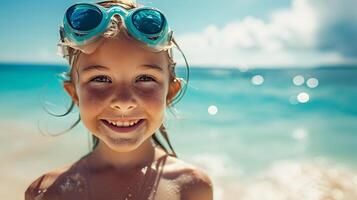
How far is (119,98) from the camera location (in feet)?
8.54

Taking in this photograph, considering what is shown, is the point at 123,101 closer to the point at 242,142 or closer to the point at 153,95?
the point at 153,95

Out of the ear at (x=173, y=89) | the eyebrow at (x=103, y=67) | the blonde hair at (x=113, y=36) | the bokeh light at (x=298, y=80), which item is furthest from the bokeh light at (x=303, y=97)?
the eyebrow at (x=103, y=67)

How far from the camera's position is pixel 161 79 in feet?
9.05

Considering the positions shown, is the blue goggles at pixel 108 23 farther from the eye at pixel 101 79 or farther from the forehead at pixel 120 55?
the eye at pixel 101 79

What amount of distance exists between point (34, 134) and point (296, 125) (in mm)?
4290

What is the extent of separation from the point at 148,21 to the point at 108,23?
20 centimetres

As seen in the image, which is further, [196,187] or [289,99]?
[289,99]

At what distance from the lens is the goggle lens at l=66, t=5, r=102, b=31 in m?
2.73

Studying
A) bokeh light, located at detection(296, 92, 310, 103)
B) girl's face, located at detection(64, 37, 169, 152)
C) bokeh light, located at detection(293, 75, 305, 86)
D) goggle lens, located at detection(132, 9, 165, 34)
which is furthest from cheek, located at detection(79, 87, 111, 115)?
bokeh light, located at detection(293, 75, 305, 86)

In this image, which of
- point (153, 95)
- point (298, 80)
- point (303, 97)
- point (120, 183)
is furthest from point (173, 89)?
point (298, 80)

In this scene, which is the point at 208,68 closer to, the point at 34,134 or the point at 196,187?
the point at 34,134

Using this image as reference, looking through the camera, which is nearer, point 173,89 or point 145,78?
point 145,78

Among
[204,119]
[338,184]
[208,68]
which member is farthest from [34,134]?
[208,68]

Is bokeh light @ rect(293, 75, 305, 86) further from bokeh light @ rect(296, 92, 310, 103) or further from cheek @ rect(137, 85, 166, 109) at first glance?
cheek @ rect(137, 85, 166, 109)
